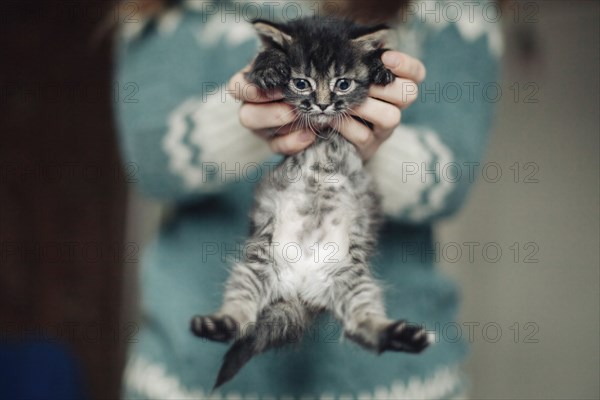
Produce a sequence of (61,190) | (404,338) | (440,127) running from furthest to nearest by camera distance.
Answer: (61,190)
(440,127)
(404,338)

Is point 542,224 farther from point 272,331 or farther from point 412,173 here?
point 272,331

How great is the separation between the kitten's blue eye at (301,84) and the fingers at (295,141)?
28 mm

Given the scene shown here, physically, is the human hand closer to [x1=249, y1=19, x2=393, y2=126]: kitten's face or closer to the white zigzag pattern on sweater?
[x1=249, y1=19, x2=393, y2=126]: kitten's face

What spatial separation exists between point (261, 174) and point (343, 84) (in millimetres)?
94

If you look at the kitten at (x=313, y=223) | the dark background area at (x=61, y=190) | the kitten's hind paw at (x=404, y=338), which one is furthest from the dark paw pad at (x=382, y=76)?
the dark background area at (x=61, y=190)

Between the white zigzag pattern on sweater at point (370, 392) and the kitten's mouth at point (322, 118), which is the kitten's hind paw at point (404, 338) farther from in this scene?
the white zigzag pattern on sweater at point (370, 392)

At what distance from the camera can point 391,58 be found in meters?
0.33

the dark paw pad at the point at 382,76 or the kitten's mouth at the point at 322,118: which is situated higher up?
the dark paw pad at the point at 382,76

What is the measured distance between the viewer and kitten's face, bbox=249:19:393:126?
321 millimetres

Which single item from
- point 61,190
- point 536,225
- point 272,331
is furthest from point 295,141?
point 61,190

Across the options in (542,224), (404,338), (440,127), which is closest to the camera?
(404,338)

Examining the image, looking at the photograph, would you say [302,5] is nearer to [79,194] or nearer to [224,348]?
[224,348]

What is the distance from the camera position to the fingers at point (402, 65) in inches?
13.1

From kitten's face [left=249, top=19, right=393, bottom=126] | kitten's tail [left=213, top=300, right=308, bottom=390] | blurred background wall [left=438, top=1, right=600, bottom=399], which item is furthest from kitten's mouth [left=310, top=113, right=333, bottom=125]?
blurred background wall [left=438, top=1, right=600, bottom=399]
